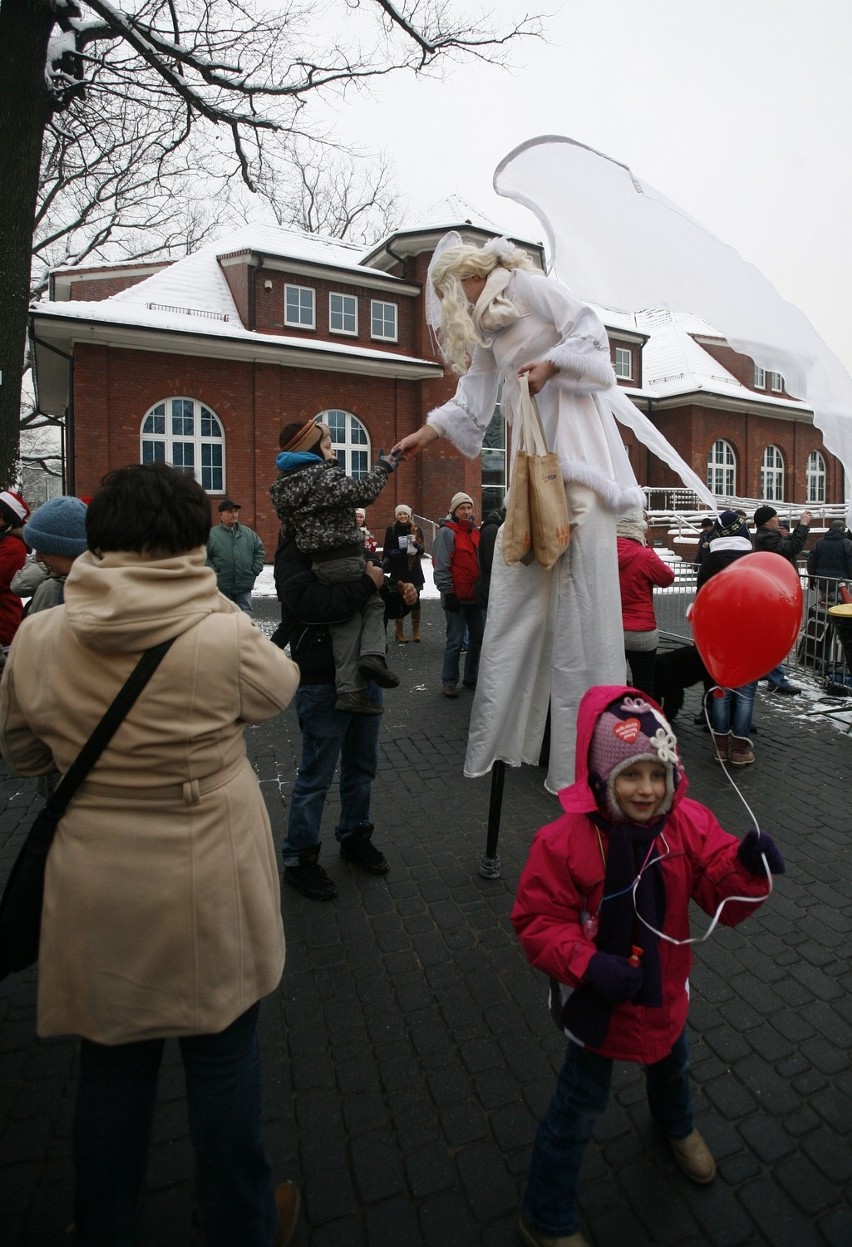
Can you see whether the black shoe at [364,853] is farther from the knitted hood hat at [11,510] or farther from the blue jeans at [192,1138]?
the knitted hood hat at [11,510]

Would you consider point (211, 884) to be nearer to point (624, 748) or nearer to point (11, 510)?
point (624, 748)

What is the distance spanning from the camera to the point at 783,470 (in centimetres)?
3316

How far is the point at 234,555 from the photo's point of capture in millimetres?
10039

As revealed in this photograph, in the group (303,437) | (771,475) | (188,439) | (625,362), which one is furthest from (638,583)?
(771,475)

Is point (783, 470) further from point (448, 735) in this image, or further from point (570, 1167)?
point (570, 1167)

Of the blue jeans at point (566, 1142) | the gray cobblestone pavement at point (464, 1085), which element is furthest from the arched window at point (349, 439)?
the blue jeans at point (566, 1142)

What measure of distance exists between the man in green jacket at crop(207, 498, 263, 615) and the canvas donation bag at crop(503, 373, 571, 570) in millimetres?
7359

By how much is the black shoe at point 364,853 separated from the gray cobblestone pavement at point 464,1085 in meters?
0.06

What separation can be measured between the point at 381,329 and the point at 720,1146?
2581 cm

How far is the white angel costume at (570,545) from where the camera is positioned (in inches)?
117

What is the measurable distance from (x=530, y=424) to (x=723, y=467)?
31.4 m

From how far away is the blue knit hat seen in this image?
2967mm

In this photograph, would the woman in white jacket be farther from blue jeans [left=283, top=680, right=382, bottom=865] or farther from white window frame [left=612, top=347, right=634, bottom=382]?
white window frame [left=612, top=347, right=634, bottom=382]

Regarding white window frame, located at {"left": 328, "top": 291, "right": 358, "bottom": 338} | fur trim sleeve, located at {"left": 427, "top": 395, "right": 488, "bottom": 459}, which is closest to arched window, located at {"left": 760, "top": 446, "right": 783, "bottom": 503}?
white window frame, located at {"left": 328, "top": 291, "right": 358, "bottom": 338}
